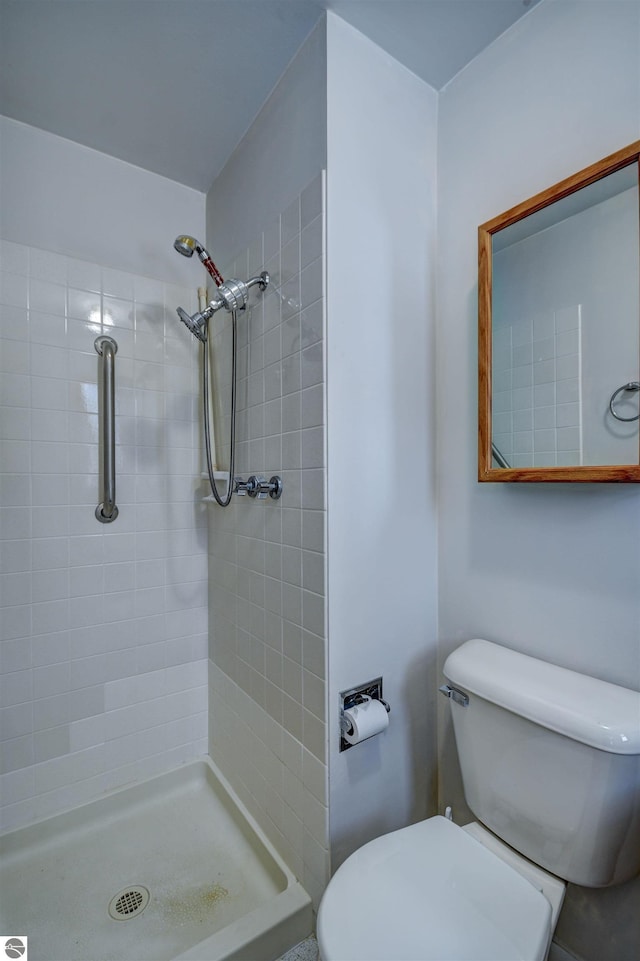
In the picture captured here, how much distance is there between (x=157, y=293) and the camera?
1.60m

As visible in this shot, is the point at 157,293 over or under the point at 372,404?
over

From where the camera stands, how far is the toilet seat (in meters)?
0.70

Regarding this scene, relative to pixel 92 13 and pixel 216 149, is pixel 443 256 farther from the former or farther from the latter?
pixel 92 13

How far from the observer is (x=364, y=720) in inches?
40.3

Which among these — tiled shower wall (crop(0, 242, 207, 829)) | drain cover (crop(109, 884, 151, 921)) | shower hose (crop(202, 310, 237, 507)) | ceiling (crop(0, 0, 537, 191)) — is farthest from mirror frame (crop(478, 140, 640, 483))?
drain cover (crop(109, 884, 151, 921))

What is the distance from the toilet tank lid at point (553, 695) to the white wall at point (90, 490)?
1.13 metres

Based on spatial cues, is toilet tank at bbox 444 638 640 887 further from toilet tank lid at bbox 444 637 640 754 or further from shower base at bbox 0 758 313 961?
shower base at bbox 0 758 313 961

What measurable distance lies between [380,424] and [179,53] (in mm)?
1164

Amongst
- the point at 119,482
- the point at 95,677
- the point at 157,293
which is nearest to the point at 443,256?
the point at 157,293

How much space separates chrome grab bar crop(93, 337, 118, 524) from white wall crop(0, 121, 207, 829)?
4 centimetres

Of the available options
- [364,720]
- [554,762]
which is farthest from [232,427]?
[554,762]

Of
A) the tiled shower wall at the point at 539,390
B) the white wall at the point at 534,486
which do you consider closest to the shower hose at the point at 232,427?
the white wall at the point at 534,486

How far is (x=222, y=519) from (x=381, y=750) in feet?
3.02

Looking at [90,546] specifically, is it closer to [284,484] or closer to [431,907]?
[284,484]
